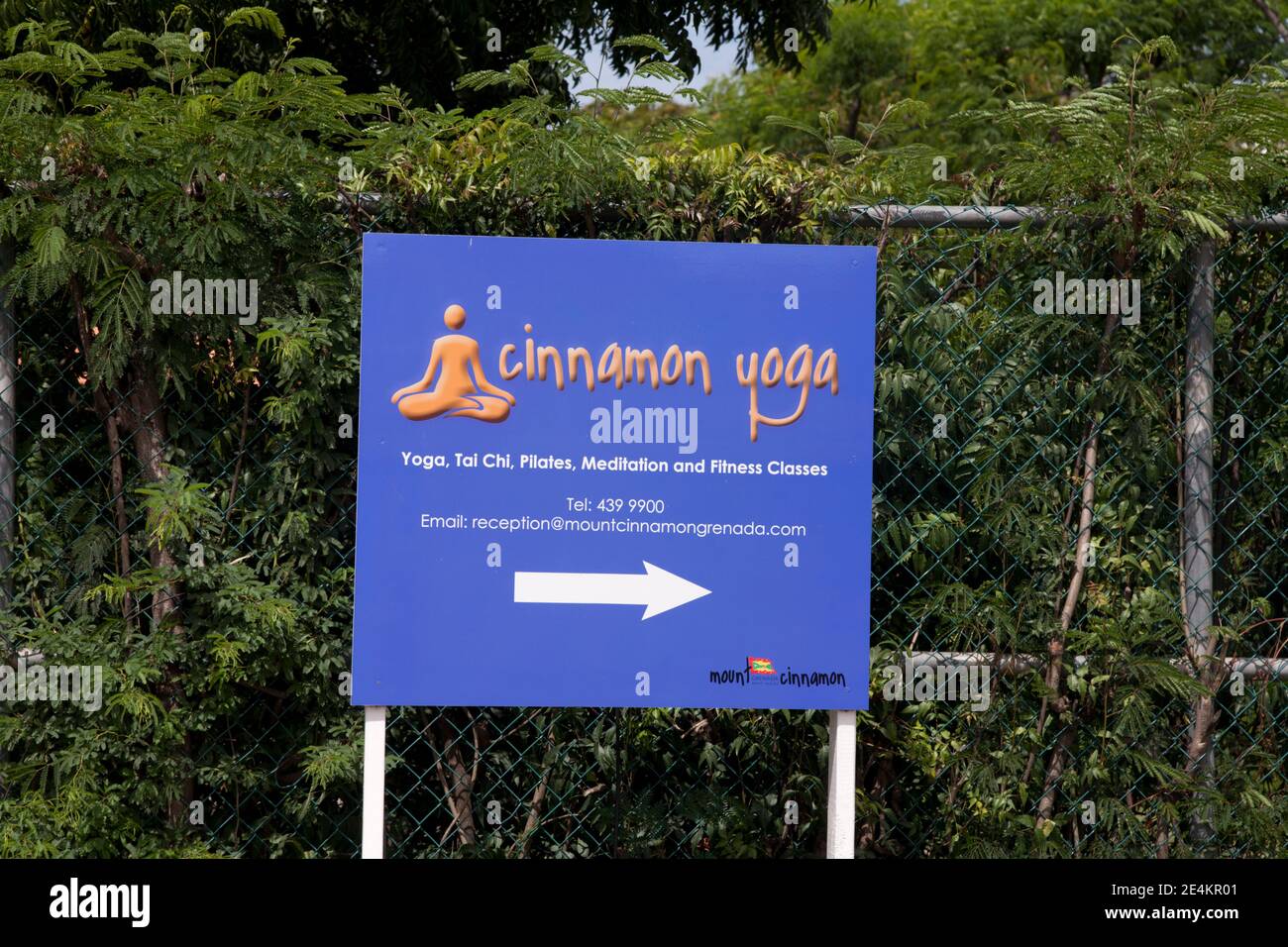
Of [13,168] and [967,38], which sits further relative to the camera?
[967,38]

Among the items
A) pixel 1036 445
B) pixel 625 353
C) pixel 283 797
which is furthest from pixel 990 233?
pixel 283 797

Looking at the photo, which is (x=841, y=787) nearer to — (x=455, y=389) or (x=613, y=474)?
(x=613, y=474)

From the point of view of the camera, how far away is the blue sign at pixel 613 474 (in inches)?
114

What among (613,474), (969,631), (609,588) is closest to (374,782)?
(609,588)

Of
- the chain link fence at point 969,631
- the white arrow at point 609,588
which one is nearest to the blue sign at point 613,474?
the white arrow at point 609,588

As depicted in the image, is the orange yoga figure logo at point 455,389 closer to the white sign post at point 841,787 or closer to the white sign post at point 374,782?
the white sign post at point 374,782

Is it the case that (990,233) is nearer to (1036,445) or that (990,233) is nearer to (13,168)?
(1036,445)

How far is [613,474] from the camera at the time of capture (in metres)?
2.93

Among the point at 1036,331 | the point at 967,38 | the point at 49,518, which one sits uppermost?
the point at 967,38

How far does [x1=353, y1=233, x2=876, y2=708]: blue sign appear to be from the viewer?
114 inches

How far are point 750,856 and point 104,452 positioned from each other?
2042 millimetres

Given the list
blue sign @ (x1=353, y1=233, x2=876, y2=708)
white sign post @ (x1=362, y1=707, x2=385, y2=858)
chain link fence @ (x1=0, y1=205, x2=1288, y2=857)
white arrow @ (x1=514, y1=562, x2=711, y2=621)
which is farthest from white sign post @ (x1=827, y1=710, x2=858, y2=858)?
white sign post @ (x1=362, y1=707, x2=385, y2=858)

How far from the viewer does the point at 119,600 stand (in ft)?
10.7

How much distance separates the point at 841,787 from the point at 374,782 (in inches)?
44.5
